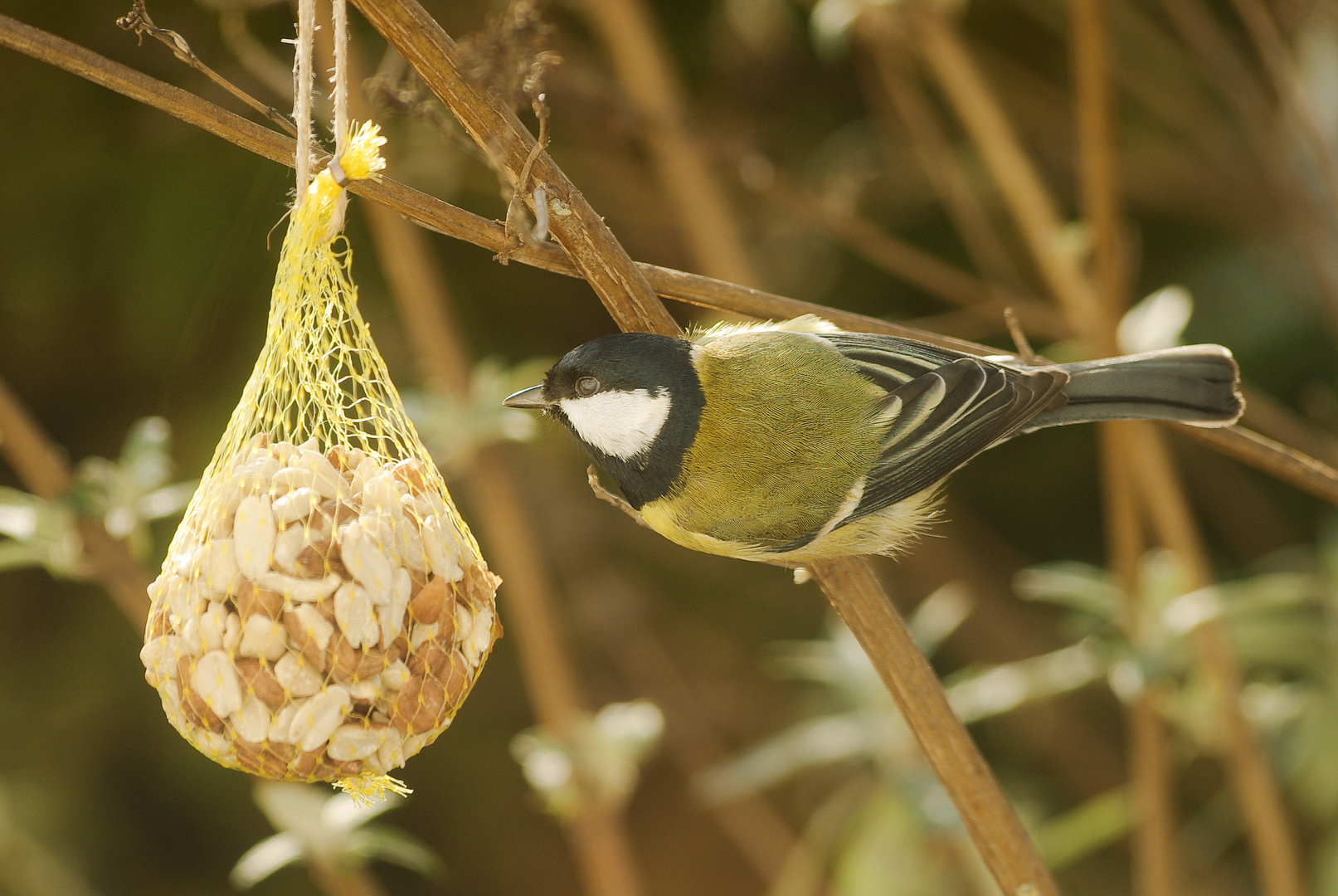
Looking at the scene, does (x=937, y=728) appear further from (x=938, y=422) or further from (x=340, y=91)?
(x=340, y=91)

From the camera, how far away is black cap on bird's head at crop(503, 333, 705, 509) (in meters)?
1.12

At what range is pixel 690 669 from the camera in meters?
3.05

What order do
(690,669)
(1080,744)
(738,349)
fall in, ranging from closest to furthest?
(738,349) < (1080,744) < (690,669)

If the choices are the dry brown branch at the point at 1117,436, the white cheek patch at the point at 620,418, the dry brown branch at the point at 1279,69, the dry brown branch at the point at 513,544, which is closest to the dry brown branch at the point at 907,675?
the white cheek patch at the point at 620,418

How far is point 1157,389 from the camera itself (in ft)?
4.17

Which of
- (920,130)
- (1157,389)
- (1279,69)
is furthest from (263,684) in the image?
(1279,69)

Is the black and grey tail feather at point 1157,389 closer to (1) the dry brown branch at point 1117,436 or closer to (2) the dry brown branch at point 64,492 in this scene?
(1) the dry brown branch at point 1117,436

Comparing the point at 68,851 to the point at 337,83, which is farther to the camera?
the point at 68,851

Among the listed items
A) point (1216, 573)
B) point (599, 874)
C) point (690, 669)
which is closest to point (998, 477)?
point (1216, 573)

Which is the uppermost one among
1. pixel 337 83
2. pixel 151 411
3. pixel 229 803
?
pixel 151 411

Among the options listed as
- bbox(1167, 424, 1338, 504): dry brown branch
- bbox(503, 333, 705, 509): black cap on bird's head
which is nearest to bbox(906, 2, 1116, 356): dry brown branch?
bbox(1167, 424, 1338, 504): dry brown branch

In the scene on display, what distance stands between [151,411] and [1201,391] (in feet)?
6.49

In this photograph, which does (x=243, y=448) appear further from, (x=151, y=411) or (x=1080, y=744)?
(x=1080, y=744)

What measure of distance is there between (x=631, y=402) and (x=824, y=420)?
0.25 meters
